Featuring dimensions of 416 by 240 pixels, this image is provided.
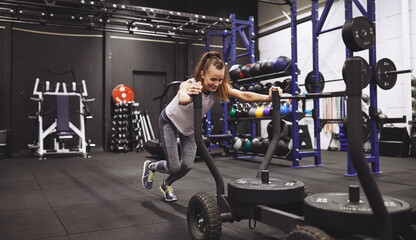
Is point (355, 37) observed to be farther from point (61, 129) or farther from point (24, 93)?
point (24, 93)

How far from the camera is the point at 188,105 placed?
2137 mm

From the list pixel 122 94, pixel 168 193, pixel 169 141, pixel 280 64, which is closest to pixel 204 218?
pixel 169 141

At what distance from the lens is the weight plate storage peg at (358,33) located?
3.69m

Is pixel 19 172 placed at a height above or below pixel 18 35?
below

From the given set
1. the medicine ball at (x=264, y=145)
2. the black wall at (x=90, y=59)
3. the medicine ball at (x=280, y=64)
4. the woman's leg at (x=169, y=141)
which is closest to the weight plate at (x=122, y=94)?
the black wall at (x=90, y=59)

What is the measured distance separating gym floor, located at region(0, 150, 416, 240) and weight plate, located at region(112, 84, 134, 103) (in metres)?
3.17

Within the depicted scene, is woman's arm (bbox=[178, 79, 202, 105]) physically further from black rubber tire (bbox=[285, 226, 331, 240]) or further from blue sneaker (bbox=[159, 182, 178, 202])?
blue sneaker (bbox=[159, 182, 178, 202])

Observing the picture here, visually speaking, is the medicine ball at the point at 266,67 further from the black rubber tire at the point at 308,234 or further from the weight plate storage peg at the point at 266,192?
the black rubber tire at the point at 308,234

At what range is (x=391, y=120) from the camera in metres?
5.78

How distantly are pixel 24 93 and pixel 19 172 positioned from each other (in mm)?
3440

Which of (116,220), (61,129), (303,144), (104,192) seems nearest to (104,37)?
(61,129)

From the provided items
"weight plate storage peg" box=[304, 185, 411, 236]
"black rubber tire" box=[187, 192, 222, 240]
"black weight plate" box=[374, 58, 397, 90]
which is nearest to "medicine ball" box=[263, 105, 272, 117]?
"black weight plate" box=[374, 58, 397, 90]

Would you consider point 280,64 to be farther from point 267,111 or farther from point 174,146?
point 174,146

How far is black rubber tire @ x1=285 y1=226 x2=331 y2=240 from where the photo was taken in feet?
3.59
